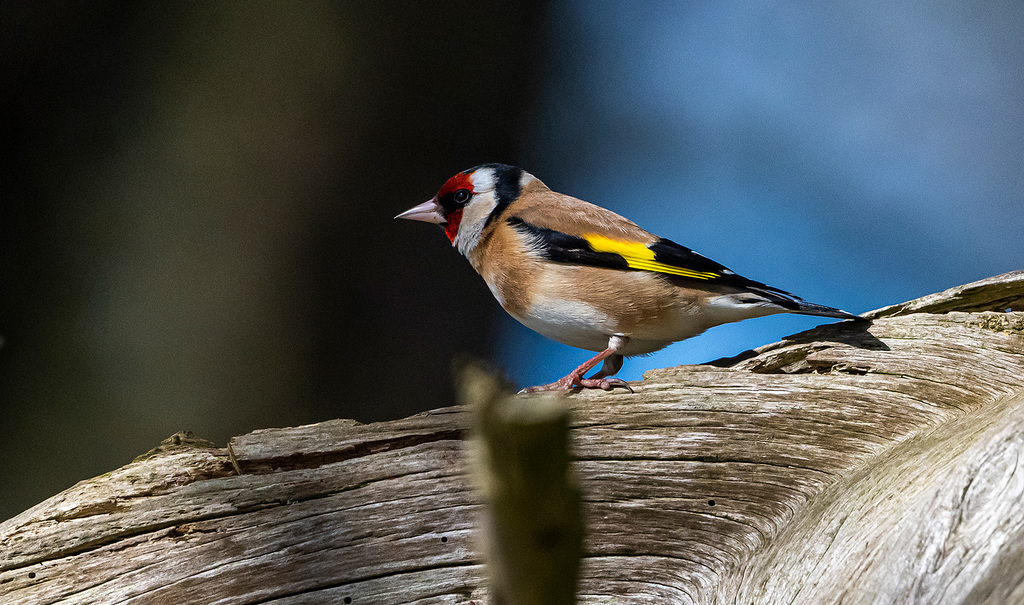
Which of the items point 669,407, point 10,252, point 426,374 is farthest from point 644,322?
point 10,252

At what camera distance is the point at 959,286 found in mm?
1833

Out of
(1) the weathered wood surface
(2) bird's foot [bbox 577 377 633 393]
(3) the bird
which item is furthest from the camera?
(3) the bird

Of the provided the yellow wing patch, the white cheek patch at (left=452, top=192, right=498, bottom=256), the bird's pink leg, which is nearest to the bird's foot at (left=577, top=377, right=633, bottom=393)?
the bird's pink leg

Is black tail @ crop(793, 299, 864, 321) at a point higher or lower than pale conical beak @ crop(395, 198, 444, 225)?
lower

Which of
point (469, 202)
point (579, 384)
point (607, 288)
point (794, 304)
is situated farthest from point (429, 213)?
point (794, 304)

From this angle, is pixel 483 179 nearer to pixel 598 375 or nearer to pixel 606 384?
pixel 598 375

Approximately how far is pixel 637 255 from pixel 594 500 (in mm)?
753

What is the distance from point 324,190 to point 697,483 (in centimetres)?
212

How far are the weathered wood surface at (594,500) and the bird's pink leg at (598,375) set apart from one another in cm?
5

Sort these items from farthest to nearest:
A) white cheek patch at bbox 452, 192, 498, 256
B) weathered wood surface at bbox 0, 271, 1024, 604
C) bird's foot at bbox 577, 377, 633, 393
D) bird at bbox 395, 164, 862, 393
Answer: white cheek patch at bbox 452, 192, 498, 256 < bird at bbox 395, 164, 862, 393 < bird's foot at bbox 577, 377, 633, 393 < weathered wood surface at bbox 0, 271, 1024, 604

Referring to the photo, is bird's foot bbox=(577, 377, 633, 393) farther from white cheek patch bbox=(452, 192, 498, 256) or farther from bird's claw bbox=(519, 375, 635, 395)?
white cheek patch bbox=(452, 192, 498, 256)

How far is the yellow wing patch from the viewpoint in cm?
190

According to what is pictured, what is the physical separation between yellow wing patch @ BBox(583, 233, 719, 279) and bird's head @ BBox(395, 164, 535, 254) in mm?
366

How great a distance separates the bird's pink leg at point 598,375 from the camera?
1676 millimetres
